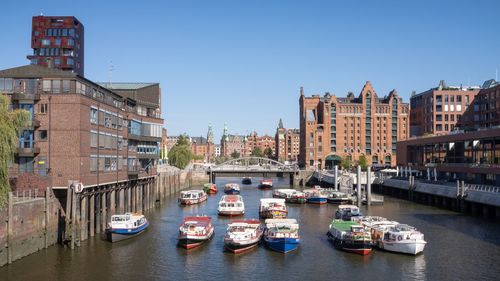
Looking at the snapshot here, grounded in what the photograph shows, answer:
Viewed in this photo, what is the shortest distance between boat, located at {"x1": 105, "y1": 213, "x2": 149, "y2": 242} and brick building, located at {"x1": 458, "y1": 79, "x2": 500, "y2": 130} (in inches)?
5061

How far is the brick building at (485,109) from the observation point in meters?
163

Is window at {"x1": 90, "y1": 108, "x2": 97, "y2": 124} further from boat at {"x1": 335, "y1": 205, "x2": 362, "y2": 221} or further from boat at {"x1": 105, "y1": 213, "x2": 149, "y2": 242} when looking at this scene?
boat at {"x1": 335, "y1": 205, "x2": 362, "y2": 221}

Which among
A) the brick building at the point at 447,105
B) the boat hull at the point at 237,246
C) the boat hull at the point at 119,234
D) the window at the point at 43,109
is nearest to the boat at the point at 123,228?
the boat hull at the point at 119,234

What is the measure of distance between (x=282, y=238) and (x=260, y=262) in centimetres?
476

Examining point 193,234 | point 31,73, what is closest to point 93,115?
point 31,73

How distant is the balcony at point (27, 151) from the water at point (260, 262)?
10382 millimetres

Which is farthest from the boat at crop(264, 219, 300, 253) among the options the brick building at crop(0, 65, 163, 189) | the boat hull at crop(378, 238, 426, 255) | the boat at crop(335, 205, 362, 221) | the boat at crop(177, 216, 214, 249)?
the brick building at crop(0, 65, 163, 189)

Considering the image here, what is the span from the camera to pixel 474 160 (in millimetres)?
101750

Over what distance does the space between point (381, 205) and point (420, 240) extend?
160ft

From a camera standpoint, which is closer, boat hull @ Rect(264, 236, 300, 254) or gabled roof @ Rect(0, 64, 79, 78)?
boat hull @ Rect(264, 236, 300, 254)

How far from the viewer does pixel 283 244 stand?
176 ft

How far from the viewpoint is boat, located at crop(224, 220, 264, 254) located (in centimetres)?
5356

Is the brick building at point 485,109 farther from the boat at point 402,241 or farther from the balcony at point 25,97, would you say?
the balcony at point 25,97

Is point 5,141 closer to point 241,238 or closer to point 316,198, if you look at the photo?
point 241,238
